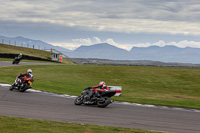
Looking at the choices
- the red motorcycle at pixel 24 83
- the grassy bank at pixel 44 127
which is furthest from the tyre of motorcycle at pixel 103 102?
the red motorcycle at pixel 24 83

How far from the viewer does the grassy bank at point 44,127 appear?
9.84 metres

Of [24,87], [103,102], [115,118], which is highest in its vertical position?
[24,87]

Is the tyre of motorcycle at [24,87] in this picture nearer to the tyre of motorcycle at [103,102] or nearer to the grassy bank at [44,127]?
the tyre of motorcycle at [103,102]

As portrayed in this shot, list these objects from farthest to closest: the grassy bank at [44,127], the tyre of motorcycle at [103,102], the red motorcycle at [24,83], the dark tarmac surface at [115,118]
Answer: the red motorcycle at [24,83]
the tyre of motorcycle at [103,102]
the dark tarmac surface at [115,118]
the grassy bank at [44,127]

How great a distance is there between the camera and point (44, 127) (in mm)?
10422

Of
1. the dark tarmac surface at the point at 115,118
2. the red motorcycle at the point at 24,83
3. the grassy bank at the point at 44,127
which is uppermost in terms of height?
the red motorcycle at the point at 24,83

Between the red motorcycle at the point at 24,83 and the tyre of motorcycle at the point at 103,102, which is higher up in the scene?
the red motorcycle at the point at 24,83

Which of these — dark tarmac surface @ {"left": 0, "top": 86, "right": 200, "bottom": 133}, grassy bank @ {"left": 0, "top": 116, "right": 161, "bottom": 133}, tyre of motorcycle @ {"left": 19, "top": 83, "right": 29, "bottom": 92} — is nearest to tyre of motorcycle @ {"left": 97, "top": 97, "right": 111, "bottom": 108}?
dark tarmac surface @ {"left": 0, "top": 86, "right": 200, "bottom": 133}

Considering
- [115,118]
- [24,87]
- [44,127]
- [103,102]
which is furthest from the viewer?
[24,87]

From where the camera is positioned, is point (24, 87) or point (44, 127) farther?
point (24, 87)

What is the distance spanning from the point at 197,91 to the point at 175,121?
2037 centimetres

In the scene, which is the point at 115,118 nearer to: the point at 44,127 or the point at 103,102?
the point at 103,102

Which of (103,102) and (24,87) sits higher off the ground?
(24,87)

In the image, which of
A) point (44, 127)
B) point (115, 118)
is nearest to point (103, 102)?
point (115, 118)
